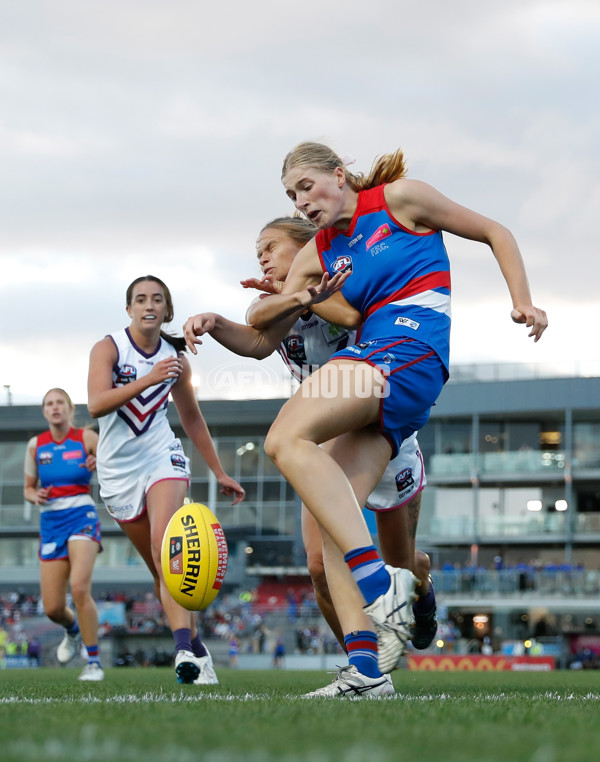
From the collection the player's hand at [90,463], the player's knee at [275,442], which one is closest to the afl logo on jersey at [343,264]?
the player's knee at [275,442]

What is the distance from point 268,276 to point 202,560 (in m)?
Result: 1.69

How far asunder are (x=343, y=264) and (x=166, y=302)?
2.71 meters

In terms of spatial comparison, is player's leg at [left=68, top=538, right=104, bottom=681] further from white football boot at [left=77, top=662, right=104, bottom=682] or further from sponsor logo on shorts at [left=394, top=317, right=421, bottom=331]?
sponsor logo on shorts at [left=394, top=317, right=421, bottom=331]

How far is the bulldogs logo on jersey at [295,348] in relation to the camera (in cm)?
595

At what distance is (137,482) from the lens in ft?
23.1

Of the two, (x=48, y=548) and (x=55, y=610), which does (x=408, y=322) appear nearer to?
(x=48, y=548)

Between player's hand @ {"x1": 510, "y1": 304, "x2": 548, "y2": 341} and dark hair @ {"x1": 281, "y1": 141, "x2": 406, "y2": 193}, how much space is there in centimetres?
107

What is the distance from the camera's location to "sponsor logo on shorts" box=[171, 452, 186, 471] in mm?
7102

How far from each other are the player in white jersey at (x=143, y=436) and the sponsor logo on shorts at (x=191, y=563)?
0.52m

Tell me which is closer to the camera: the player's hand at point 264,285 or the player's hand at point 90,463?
the player's hand at point 264,285

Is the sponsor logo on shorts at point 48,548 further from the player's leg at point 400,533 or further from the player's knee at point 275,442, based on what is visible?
the player's knee at point 275,442

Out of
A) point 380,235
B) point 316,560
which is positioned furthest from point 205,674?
point 380,235

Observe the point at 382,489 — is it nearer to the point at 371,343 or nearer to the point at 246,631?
the point at 371,343

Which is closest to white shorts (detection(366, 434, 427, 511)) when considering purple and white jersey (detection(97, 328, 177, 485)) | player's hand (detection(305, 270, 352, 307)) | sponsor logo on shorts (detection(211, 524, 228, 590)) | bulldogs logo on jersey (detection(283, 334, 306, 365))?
bulldogs logo on jersey (detection(283, 334, 306, 365))
